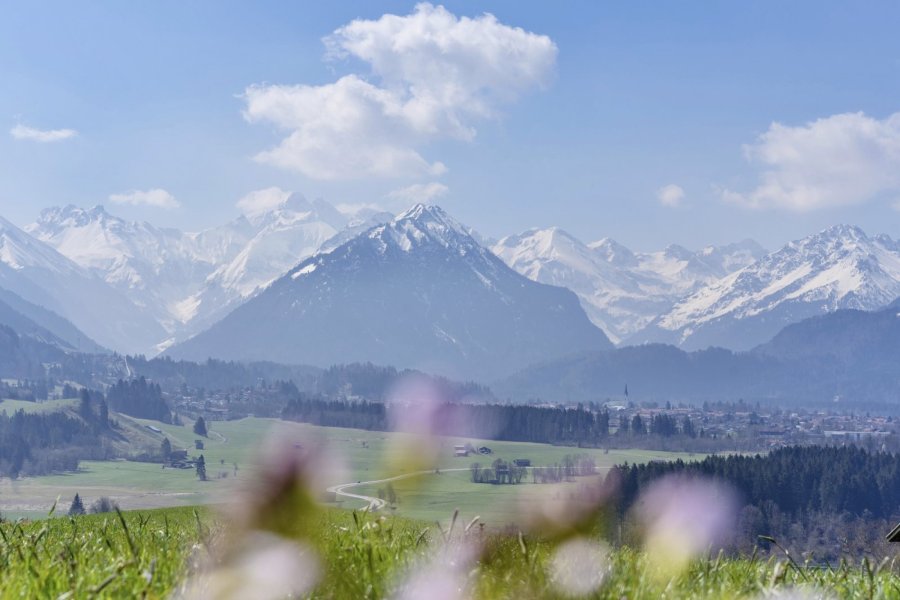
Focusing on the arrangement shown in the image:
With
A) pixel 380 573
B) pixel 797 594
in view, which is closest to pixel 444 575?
pixel 380 573

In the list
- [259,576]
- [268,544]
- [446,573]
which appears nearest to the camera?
[259,576]

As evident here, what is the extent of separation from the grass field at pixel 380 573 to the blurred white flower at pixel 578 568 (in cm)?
1

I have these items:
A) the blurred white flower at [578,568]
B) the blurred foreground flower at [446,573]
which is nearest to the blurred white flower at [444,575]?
the blurred foreground flower at [446,573]

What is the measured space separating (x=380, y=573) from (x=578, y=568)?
4.51 feet

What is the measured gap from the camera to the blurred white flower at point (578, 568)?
6320 mm

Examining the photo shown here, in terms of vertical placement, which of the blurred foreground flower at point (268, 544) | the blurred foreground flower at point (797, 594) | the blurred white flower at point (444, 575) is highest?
the blurred foreground flower at point (268, 544)

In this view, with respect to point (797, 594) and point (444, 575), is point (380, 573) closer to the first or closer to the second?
point (444, 575)

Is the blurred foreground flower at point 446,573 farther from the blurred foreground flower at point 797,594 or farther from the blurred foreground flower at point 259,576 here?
the blurred foreground flower at point 797,594

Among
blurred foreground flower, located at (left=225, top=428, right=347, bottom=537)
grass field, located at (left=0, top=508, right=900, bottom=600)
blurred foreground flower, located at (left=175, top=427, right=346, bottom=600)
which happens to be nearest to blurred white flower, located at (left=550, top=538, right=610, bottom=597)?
grass field, located at (left=0, top=508, right=900, bottom=600)

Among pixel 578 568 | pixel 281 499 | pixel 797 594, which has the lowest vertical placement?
pixel 797 594

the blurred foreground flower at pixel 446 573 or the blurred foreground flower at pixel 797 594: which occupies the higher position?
the blurred foreground flower at pixel 446 573

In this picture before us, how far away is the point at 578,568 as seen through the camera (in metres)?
7.12

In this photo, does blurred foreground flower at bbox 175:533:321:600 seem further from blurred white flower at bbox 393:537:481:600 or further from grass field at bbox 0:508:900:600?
blurred white flower at bbox 393:537:481:600

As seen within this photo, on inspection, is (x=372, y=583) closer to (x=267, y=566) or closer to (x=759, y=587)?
(x=267, y=566)
